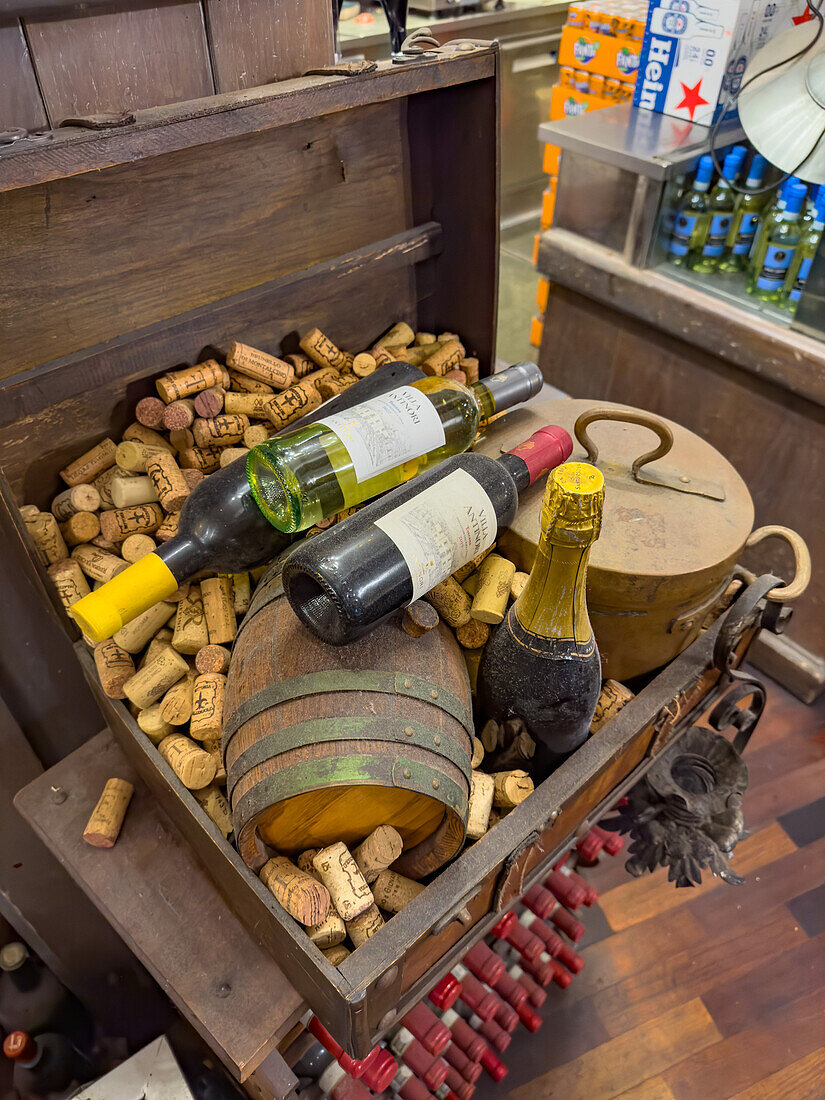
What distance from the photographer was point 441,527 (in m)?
0.74

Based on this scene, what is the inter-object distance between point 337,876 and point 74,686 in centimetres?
55

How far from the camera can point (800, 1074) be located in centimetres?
135

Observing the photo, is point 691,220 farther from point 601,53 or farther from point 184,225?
point 184,225

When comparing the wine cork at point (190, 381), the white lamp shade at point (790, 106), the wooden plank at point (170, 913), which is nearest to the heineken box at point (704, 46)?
the white lamp shade at point (790, 106)

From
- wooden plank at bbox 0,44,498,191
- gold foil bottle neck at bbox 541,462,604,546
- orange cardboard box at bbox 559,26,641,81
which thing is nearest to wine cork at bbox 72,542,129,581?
wooden plank at bbox 0,44,498,191

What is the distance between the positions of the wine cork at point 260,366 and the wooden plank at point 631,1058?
4.33 feet

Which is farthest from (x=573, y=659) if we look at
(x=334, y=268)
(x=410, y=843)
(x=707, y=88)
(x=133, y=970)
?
(x=707, y=88)

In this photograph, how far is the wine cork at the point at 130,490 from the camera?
3.12 ft

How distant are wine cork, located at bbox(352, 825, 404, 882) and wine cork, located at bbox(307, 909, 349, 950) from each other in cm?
5

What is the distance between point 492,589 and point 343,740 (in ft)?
0.98

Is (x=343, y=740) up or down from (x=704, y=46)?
down

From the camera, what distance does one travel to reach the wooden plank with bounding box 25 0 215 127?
30.9 inches

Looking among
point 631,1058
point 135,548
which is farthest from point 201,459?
point 631,1058

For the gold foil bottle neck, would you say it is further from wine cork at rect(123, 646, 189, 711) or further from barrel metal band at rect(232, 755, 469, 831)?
wine cork at rect(123, 646, 189, 711)
